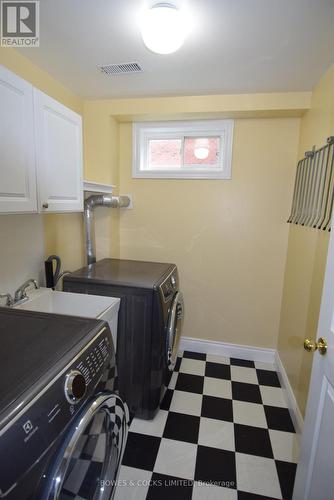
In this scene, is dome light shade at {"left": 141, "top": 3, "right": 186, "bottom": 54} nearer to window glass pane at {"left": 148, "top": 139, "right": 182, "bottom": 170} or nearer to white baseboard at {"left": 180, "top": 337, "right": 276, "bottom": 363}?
window glass pane at {"left": 148, "top": 139, "right": 182, "bottom": 170}

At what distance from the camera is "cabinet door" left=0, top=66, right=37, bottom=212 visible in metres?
1.04

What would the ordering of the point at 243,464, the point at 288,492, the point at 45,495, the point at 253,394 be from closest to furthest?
the point at 45,495
the point at 288,492
the point at 243,464
the point at 253,394

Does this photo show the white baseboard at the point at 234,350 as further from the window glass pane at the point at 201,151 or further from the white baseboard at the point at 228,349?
the window glass pane at the point at 201,151

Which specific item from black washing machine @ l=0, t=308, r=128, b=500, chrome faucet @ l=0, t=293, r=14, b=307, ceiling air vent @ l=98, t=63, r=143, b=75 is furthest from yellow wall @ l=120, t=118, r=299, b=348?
black washing machine @ l=0, t=308, r=128, b=500

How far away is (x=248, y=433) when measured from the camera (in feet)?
5.49

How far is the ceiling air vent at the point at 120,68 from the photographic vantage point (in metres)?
1.63

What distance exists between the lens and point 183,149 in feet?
7.88

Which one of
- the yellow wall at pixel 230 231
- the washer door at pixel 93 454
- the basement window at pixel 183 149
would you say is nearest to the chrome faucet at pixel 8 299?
the washer door at pixel 93 454

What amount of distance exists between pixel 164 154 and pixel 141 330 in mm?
1635

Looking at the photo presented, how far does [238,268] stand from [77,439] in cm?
194

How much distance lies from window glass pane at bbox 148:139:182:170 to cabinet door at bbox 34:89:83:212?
0.98 metres

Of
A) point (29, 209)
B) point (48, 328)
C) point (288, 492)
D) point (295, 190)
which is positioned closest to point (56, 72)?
point (29, 209)

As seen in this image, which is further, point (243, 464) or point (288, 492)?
point (243, 464)

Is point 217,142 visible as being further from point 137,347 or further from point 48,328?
point 48,328
